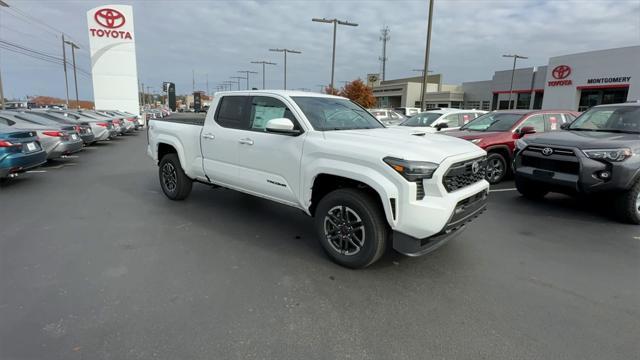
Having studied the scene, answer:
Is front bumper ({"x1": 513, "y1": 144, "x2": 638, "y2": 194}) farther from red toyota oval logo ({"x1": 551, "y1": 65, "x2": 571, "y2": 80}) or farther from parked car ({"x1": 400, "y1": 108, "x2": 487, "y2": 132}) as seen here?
red toyota oval logo ({"x1": 551, "y1": 65, "x2": 571, "y2": 80})

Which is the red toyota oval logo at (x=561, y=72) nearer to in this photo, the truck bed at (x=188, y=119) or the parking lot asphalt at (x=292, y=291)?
the parking lot asphalt at (x=292, y=291)

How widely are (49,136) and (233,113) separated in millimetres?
7849

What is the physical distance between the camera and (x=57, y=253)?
13.8 ft

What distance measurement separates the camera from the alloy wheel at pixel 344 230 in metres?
3.76

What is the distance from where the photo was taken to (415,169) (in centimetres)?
330

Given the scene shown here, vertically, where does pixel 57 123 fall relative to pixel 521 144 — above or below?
below

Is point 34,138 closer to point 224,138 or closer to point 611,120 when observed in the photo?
point 224,138

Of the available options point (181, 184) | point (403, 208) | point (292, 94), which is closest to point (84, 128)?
point (181, 184)

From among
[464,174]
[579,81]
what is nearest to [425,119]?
[464,174]

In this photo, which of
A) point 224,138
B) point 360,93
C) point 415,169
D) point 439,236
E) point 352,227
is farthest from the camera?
point 360,93

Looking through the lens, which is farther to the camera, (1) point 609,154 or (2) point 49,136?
(2) point 49,136

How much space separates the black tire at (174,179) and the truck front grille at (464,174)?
14.7 ft

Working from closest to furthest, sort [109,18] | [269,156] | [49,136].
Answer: [269,156]
[49,136]
[109,18]

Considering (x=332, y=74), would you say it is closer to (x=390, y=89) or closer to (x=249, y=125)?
(x=249, y=125)
